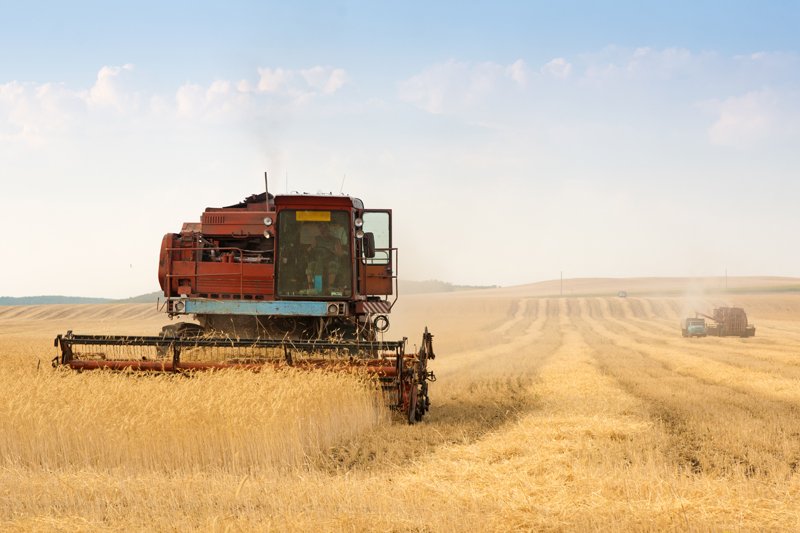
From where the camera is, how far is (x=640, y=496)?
6574 millimetres

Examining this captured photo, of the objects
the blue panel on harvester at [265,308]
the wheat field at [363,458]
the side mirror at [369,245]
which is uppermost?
the side mirror at [369,245]

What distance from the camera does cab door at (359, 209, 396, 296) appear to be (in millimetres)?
12727

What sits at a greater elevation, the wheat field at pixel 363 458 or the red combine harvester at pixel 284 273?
the red combine harvester at pixel 284 273

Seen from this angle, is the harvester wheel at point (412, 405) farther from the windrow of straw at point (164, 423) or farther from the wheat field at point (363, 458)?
the windrow of straw at point (164, 423)

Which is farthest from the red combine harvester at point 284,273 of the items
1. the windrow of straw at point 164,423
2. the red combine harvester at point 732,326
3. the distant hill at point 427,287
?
the distant hill at point 427,287

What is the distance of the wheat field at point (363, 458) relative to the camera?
603 centimetres

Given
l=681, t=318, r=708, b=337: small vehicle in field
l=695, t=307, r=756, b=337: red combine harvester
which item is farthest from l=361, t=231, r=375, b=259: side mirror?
l=695, t=307, r=756, b=337: red combine harvester

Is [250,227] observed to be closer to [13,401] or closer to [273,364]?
[273,364]

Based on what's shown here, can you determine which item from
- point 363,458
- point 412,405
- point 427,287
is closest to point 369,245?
point 412,405

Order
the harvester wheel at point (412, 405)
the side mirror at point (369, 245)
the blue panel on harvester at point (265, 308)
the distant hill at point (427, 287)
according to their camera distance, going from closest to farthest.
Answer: the harvester wheel at point (412, 405) < the blue panel on harvester at point (265, 308) < the side mirror at point (369, 245) < the distant hill at point (427, 287)

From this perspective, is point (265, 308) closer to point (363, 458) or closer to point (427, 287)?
point (363, 458)

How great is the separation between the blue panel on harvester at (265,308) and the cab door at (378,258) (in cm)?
102

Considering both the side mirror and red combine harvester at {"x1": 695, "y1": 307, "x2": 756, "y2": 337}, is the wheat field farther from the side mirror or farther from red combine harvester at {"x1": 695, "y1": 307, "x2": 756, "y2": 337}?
red combine harvester at {"x1": 695, "y1": 307, "x2": 756, "y2": 337}

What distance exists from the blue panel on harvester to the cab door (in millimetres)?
1022
